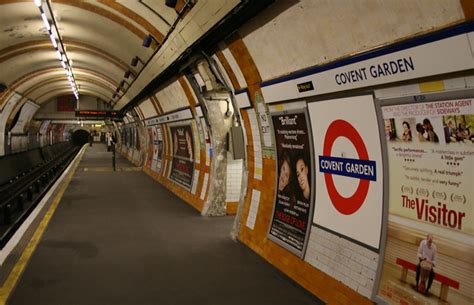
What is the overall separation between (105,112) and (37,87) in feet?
13.8

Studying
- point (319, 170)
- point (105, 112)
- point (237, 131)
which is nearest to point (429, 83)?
point (319, 170)

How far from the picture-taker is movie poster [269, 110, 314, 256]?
17.5 ft

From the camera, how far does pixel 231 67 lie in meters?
6.65

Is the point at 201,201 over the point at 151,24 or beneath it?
beneath

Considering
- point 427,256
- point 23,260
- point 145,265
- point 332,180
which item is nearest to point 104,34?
point 23,260

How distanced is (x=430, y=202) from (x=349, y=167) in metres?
1.16

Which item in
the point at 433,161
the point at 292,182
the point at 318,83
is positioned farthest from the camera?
the point at 292,182

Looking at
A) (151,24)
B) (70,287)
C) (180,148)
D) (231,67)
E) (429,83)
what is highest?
(151,24)

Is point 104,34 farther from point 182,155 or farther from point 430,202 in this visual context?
point 430,202

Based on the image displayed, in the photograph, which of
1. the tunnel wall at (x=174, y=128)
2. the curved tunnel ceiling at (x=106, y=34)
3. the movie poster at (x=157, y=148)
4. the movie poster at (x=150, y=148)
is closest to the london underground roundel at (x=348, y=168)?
the curved tunnel ceiling at (x=106, y=34)

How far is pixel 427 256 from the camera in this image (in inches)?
133

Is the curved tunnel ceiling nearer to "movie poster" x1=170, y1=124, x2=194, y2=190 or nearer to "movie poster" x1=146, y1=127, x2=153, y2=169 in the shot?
"movie poster" x1=170, y1=124, x2=194, y2=190

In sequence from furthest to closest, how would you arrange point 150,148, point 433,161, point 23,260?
1. point 150,148
2. point 23,260
3. point 433,161

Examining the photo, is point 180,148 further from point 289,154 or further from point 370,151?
point 370,151
